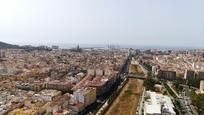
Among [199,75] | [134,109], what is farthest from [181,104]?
[199,75]

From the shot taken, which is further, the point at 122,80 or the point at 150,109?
the point at 122,80

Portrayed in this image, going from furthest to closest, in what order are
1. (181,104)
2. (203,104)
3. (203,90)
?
1. (203,90)
2. (181,104)
3. (203,104)

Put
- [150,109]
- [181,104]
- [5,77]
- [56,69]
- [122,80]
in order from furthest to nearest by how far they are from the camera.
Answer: [56,69] < [122,80] < [5,77] < [181,104] < [150,109]

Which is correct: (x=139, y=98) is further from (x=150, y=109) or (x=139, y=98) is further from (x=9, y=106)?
(x=9, y=106)

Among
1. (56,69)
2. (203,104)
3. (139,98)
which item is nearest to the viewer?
(203,104)

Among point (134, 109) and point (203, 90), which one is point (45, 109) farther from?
point (203, 90)

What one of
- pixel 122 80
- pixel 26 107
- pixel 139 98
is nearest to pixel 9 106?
pixel 26 107

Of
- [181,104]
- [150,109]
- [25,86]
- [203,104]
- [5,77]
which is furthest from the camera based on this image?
[5,77]

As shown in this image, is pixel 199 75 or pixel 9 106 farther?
pixel 199 75
